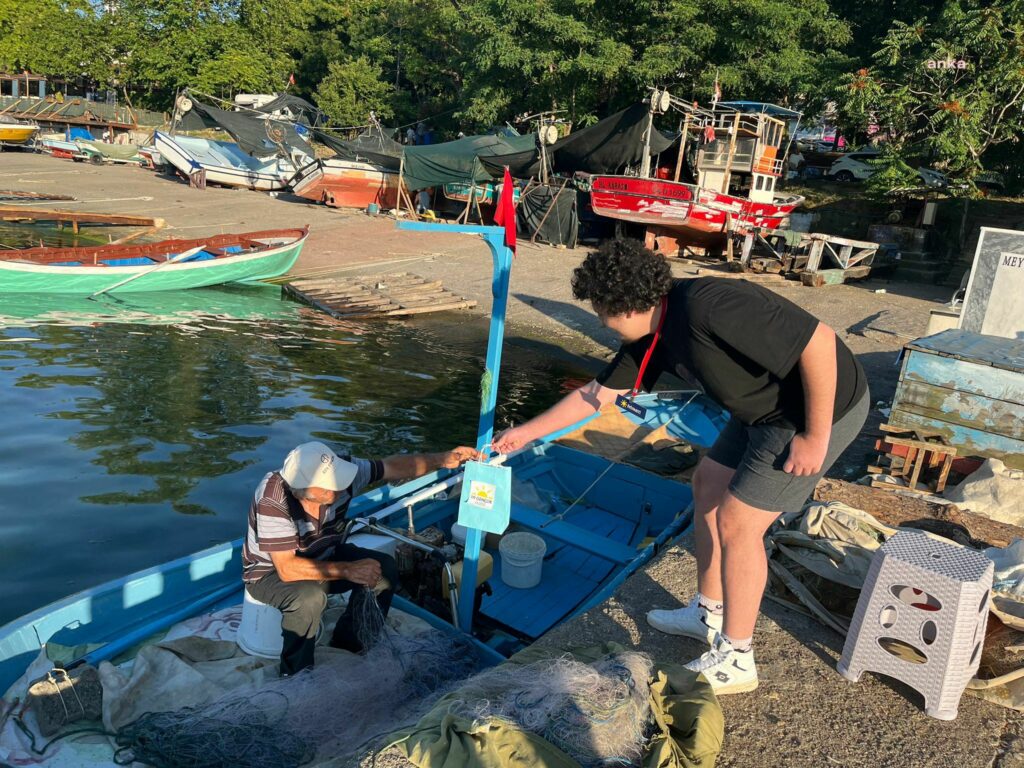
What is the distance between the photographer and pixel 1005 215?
20.9m

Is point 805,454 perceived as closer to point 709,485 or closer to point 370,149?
point 709,485

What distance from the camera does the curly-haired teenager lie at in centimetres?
275

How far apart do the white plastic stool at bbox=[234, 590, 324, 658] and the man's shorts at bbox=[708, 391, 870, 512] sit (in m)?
2.15

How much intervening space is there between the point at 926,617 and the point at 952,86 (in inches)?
827

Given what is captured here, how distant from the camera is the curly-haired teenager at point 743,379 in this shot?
275 cm

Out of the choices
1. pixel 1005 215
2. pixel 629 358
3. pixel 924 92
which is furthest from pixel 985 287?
pixel 1005 215

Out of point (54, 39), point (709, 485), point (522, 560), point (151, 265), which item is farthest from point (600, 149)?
point (54, 39)

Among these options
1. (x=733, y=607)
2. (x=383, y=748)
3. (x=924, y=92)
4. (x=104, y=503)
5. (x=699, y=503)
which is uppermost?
(x=924, y=92)

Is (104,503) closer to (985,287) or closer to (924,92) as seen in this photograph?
(985,287)

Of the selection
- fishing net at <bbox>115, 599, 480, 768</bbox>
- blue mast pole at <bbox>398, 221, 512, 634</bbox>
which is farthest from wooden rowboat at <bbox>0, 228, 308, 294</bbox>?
fishing net at <bbox>115, 599, 480, 768</bbox>

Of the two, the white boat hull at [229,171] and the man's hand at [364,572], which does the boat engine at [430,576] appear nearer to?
the man's hand at [364,572]

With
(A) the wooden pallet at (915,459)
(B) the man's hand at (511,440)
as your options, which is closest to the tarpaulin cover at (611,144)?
(A) the wooden pallet at (915,459)

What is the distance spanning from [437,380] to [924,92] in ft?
52.2

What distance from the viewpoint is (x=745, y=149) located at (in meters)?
21.2
